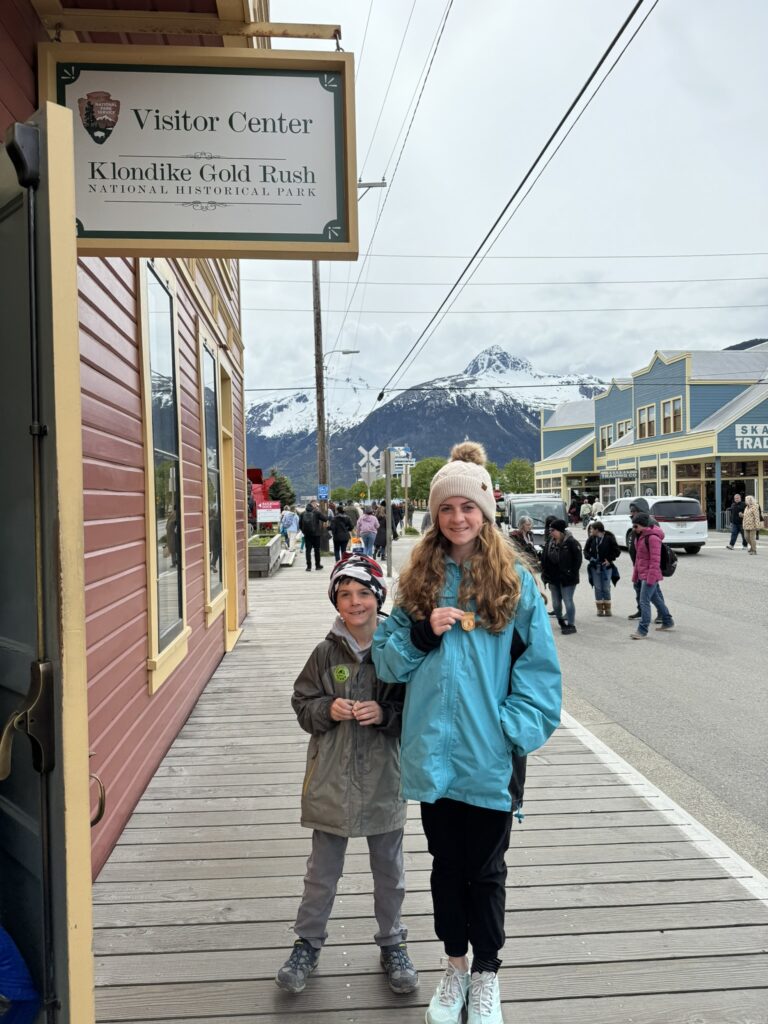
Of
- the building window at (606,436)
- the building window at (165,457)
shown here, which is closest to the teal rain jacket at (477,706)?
the building window at (165,457)

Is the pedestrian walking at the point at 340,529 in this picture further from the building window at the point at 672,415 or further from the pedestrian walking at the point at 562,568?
the building window at the point at 672,415

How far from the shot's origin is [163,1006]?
8.32ft

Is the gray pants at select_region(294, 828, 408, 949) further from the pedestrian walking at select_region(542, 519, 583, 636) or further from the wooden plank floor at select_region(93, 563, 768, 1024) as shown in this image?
the pedestrian walking at select_region(542, 519, 583, 636)

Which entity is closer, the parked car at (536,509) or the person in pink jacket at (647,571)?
the person in pink jacket at (647,571)

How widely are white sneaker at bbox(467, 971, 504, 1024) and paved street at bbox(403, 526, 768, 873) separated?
76.0 inches

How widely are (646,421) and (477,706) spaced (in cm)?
4342

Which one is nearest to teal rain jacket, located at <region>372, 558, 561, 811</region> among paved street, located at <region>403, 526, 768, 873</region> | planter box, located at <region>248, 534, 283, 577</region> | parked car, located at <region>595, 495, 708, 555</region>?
paved street, located at <region>403, 526, 768, 873</region>

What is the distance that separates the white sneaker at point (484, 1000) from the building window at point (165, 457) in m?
3.05

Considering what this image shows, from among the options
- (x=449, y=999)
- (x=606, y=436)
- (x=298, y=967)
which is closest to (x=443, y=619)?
(x=449, y=999)

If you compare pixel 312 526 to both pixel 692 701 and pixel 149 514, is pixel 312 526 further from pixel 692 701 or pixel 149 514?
pixel 149 514

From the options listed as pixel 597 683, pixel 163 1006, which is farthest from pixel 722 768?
pixel 163 1006

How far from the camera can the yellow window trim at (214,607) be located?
737 centimetres

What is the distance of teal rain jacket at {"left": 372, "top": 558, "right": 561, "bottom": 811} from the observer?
2.33 m

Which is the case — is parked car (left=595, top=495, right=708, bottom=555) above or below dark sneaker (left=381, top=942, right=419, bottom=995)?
above
